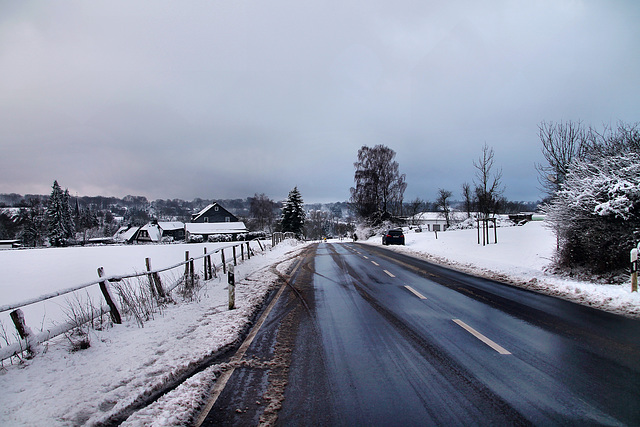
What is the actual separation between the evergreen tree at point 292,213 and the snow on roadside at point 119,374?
193 feet

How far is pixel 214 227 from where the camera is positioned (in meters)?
75.4

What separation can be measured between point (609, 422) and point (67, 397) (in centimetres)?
555

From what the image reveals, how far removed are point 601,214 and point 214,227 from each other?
240 ft

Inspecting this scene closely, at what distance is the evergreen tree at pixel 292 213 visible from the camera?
6594 cm

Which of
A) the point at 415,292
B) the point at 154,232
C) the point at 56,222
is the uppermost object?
the point at 56,222

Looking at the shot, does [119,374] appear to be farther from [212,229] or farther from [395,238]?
[212,229]

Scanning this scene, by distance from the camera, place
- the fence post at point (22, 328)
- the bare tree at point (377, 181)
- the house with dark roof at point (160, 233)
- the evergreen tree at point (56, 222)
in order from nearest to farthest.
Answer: the fence post at point (22, 328), the bare tree at point (377, 181), the evergreen tree at point (56, 222), the house with dark roof at point (160, 233)

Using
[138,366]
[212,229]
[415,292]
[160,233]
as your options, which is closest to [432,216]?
[212,229]

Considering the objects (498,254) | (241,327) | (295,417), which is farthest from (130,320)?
(498,254)

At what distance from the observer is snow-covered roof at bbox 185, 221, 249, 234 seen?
7219cm

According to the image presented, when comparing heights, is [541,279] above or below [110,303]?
below

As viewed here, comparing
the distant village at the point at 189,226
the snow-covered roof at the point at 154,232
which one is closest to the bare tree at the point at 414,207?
the distant village at the point at 189,226

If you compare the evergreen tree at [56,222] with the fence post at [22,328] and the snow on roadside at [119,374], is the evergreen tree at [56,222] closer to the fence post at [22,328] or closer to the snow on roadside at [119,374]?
the snow on roadside at [119,374]

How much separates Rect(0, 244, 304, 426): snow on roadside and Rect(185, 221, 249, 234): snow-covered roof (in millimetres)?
68344
